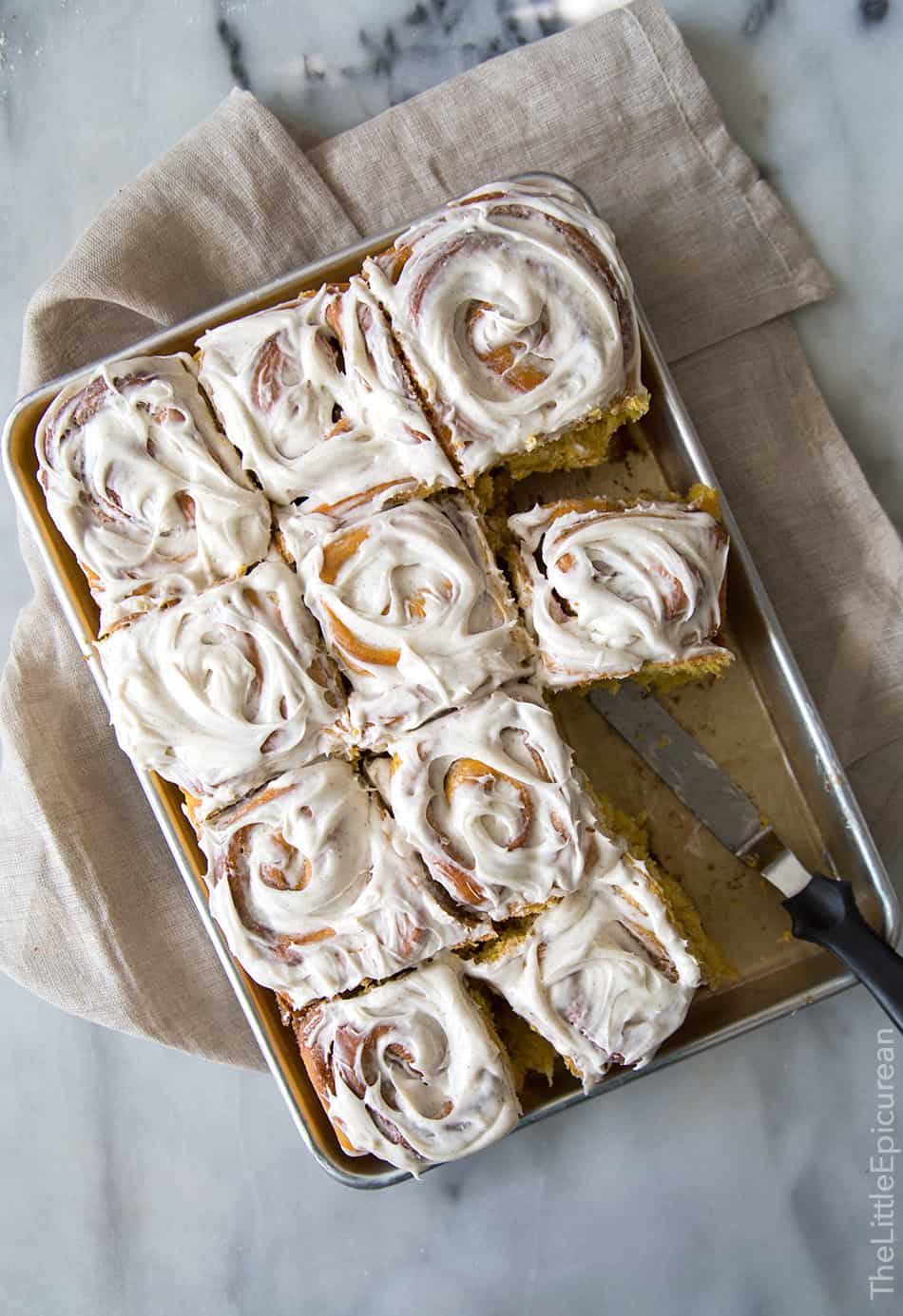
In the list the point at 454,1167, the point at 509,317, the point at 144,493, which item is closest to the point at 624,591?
the point at 509,317

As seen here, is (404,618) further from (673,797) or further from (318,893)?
(673,797)

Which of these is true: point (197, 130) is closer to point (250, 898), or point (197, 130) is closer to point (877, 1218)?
point (250, 898)

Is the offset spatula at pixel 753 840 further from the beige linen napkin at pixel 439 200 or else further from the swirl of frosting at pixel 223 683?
the swirl of frosting at pixel 223 683

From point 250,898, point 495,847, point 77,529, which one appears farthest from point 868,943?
point 77,529

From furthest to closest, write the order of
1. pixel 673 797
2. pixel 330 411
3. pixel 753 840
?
Result: pixel 673 797, pixel 753 840, pixel 330 411

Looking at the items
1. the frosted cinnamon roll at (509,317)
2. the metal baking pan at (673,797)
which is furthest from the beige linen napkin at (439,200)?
the frosted cinnamon roll at (509,317)

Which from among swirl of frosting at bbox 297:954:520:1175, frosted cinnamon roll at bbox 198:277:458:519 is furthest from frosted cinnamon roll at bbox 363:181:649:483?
swirl of frosting at bbox 297:954:520:1175
